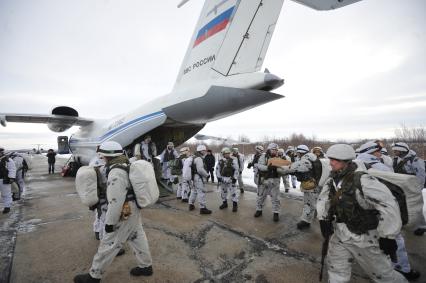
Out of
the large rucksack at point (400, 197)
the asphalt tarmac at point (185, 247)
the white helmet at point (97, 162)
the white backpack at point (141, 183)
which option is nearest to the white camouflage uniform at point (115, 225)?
the white backpack at point (141, 183)

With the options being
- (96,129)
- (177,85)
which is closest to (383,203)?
(177,85)

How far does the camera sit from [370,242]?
220 cm

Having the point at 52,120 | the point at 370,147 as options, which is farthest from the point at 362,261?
the point at 52,120

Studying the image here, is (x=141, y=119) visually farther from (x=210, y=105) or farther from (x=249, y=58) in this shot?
(x=249, y=58)

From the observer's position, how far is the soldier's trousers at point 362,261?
7.07 ft

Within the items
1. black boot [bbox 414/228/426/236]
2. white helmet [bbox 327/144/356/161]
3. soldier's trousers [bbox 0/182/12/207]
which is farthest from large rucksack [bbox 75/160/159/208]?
black boot [bbox 414/228/426/236]

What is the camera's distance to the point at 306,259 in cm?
345

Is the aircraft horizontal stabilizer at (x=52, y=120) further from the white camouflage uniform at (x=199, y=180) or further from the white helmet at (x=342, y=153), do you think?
the white helmet at (x=342, y=153)

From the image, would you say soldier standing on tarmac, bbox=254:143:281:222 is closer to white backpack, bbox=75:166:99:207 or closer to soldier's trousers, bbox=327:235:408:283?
soldier's trousers, bbox=327:235:408:283

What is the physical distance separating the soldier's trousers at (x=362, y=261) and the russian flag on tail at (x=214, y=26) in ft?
14.8

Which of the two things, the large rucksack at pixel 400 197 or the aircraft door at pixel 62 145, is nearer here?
the large rucksack at pixel 400 197

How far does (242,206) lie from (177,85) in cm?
400

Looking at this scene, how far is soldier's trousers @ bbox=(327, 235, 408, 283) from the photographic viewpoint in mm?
2156

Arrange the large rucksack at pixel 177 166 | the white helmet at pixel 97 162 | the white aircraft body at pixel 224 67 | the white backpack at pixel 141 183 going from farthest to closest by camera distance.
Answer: the large rucksack at pixel 177 166 < the white aircraft body at pixel 224 67 < the white helmet at pixel 97 162 < the white backpack at pixel 141 183
